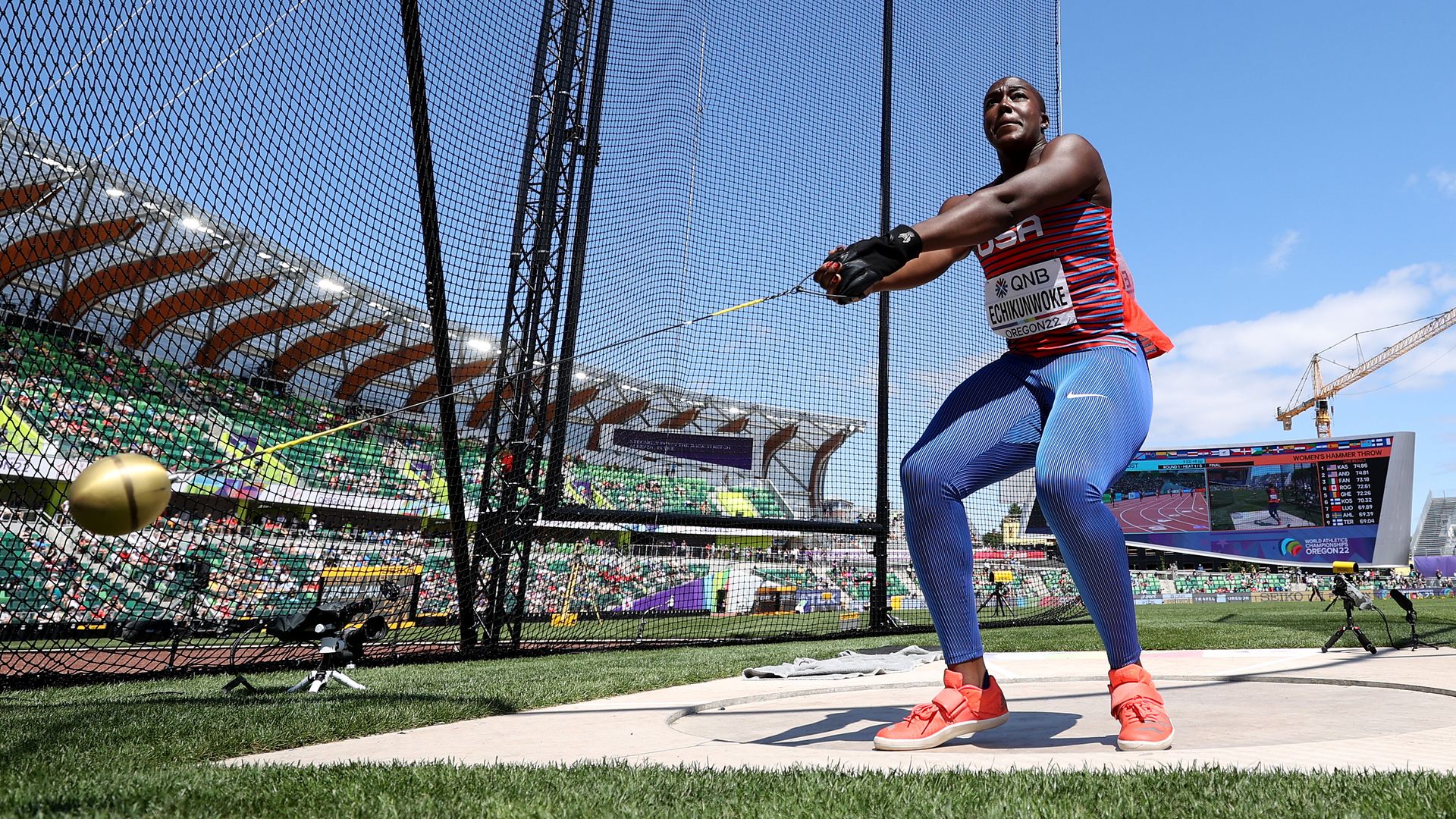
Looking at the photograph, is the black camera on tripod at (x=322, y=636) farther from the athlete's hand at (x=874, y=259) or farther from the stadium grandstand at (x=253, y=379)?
the athlete's hand at (x=874, y=259)

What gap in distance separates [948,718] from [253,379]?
8024 millimetres

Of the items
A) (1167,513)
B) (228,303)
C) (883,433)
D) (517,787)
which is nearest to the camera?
(517,787)

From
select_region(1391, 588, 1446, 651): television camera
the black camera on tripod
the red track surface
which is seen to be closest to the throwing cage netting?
the black camera on tripod

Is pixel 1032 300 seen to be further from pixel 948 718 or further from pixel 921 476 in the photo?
pixel 948 718

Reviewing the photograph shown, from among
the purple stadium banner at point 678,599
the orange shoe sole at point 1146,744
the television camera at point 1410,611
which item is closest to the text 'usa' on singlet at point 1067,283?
the orange shoe sole at point 1146,744

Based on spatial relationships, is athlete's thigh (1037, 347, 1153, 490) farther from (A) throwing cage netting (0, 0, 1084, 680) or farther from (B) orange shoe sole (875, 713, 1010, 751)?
(A) throwing cage netting (0, 0, 1084, 680)

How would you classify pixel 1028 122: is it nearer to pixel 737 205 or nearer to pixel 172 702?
pixel 172 702

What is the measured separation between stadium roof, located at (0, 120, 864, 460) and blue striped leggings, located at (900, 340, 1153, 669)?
161 inches

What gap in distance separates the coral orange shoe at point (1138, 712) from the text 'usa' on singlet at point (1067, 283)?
0.95 m

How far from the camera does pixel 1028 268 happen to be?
277cm

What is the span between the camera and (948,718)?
8.34 feet

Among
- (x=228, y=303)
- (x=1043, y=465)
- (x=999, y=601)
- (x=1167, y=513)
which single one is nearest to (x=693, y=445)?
(x=228, y=303)

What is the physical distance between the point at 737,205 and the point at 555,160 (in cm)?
269

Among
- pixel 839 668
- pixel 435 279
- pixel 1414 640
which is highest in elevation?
pixel 435 279
